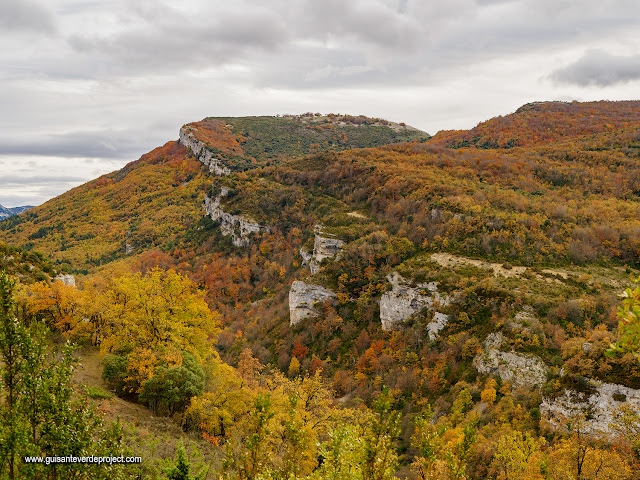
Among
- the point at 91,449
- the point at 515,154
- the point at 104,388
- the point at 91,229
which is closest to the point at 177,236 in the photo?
the point at 91,229

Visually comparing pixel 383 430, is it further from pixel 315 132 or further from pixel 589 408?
pixel 315 132

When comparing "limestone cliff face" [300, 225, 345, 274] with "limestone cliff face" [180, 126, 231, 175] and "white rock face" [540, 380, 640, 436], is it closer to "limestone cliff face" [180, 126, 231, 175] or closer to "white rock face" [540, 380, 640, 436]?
"white rock face" [540, 380, 640, 436]

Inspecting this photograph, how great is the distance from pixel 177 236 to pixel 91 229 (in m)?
40.4

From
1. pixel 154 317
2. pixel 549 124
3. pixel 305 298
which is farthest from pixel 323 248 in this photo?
pixel 549 124

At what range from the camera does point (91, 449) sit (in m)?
8.62

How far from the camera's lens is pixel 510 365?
35.5m

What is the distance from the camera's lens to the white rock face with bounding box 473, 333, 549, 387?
110 ft

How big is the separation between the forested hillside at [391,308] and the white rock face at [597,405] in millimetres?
141

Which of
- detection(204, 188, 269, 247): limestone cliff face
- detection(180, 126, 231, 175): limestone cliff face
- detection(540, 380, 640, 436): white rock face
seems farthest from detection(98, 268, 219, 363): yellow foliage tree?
detection(180, 126, 231, 175): limestone cliff face

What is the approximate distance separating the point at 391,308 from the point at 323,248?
20.2m

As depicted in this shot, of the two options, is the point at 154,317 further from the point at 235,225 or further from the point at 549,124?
the point at 549,124

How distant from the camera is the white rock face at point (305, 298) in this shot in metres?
60.2

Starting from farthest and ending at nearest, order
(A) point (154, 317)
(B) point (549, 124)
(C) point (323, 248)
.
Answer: (B) point (549, 124) < (C) point (323, 248) < (A) point (154, 317)

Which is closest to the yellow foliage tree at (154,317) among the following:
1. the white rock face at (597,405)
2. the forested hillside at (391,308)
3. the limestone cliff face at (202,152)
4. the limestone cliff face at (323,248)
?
the forested hillside at (391,308)
